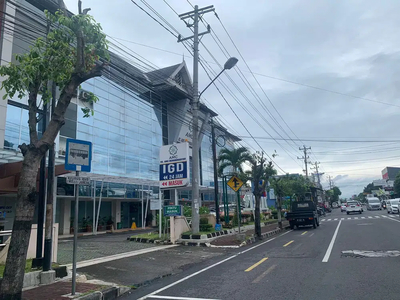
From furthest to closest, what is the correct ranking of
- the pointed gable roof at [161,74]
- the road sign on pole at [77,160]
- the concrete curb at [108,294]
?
1. the pointed gable roof at [161,74]
2. the road sign on pole at [77,160]
3. the concrete curb at [108,294]

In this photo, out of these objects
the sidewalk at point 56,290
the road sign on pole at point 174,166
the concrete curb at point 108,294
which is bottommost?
the concrete curb at point 108,294

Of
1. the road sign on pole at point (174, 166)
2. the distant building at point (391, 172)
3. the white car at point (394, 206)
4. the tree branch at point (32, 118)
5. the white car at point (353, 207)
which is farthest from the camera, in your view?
the distant building at point (391, 172)

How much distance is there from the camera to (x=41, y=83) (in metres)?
7.83

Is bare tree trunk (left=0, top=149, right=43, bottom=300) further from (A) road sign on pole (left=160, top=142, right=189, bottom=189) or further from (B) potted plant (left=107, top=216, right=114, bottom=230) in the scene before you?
(B) potted plant (left=107, top=216, right=114, bottom=230)

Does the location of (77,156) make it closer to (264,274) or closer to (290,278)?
(264,274)

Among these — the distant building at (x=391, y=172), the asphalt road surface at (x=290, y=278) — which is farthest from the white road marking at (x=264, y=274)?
the distant building at (x=391, y=172)

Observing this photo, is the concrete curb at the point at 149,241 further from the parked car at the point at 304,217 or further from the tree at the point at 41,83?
the parked car at the point at 304,217

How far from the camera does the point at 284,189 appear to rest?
1273 inches

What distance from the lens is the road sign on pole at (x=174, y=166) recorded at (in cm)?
1778

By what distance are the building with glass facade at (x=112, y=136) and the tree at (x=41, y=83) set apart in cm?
994

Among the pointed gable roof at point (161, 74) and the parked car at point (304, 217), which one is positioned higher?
the pointed gable roof at point (161, 74)

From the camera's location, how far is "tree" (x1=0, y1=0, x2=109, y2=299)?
19.9 feet

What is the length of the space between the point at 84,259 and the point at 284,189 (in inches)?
939

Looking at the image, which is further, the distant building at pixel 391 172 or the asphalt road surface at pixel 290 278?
the distant building at pixel 391 172
